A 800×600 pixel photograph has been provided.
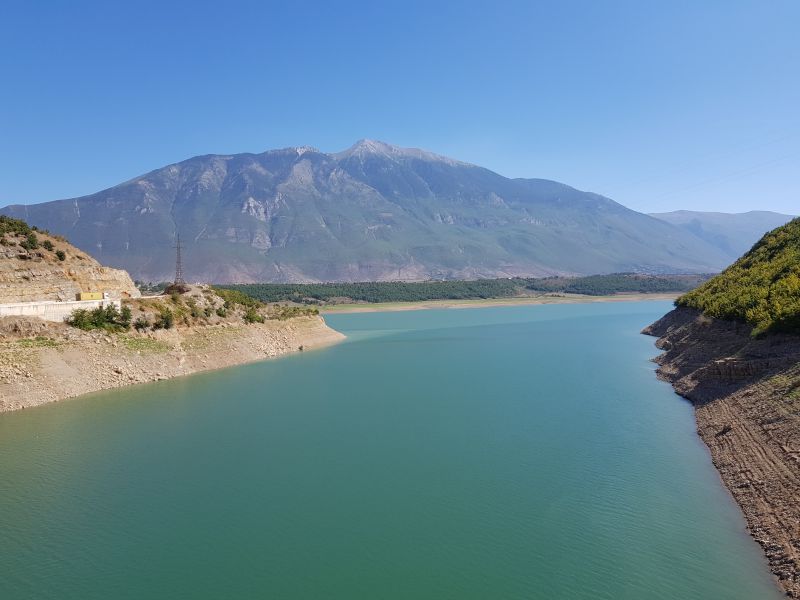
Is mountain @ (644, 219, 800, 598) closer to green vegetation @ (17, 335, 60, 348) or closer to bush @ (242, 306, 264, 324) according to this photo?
green vegetation @ (17, 335, 60, 348)

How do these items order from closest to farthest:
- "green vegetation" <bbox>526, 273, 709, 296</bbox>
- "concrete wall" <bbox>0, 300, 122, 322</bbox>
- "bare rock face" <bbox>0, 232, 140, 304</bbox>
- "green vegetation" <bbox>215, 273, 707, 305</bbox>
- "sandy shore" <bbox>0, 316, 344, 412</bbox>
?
"sandy shore" <bbox>0, 316, 344, 412</bbox> → "concrete wall" <bbox>0, 300, 122, 322</bbox> → "bare rock face" <bbox>0, 232, 140, 304</bbox> → "green vegetation" <bbox>215, 273, 707, 305</bbox> → "green vegetation" <bbox>526, 273, 709, 296</bbox>

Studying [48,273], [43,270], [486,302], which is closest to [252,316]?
[48,273]

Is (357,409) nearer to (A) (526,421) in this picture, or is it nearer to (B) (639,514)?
(A) (526,421)

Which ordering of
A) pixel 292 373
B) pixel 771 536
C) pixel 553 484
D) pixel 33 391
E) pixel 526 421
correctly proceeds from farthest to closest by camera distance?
pixel 292 373 < pixel 33 391 < pixel 526 421 < pixel 553 484 < pixel 771 536

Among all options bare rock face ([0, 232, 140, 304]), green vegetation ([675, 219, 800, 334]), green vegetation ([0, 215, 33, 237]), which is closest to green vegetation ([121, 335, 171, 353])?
bare rock face ([0, 232, 140, 304])

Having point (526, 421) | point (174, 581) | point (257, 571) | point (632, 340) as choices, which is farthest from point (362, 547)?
point (632, 340)

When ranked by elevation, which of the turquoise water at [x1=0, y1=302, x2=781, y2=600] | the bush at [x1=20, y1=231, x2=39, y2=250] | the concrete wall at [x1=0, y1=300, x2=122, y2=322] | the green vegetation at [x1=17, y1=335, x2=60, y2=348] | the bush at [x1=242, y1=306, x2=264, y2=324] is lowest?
the turquoise water at [x1=0, y1=302, x2=781, y2=600]

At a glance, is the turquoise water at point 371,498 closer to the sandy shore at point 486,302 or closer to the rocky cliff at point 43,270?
the rocky cliff at point 43,270
